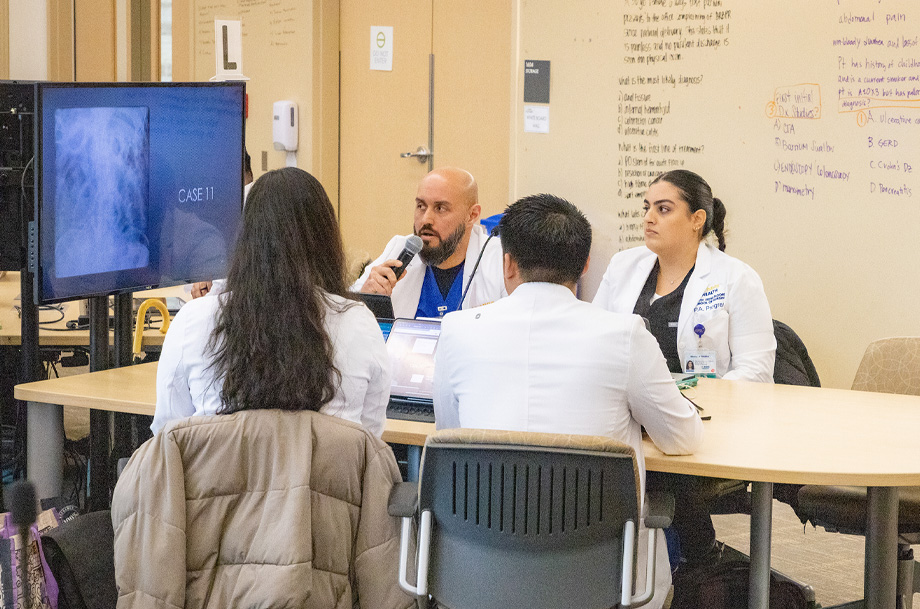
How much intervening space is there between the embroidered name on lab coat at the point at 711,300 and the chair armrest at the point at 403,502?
66.6 inches

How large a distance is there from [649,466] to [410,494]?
57cm

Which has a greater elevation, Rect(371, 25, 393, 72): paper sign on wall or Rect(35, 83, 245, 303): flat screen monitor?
Rect(371, 25, 393, 72): paper sign on wall

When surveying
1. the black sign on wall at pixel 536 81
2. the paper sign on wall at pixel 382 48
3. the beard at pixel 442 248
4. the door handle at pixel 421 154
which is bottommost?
the beard at pixel 442 248

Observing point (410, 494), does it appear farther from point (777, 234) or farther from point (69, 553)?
point (777, 234)

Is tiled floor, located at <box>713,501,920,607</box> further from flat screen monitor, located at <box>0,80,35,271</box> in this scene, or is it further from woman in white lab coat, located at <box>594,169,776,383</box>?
flat screen monitor, located at <box>0,80,35,271</box>

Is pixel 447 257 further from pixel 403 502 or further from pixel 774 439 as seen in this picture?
pixel 403 502

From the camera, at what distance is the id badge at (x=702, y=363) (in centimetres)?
318

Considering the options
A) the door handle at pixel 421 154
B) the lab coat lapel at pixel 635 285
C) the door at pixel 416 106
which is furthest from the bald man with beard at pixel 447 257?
the door handle at pixel 421 154

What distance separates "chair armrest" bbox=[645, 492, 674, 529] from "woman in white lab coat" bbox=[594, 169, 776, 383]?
116cm

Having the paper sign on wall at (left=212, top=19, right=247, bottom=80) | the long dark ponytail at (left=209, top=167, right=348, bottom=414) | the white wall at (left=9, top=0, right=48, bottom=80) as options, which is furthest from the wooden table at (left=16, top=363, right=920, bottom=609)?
the white wall at (left=9, top=0, right=48, bottom=80)

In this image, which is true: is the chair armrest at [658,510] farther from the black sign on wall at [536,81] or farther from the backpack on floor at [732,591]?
the black sign on wall at [536,81]

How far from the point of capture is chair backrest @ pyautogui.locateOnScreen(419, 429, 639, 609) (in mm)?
1766

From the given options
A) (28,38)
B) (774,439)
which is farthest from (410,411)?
(28,38)

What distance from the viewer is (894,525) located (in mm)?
2391
